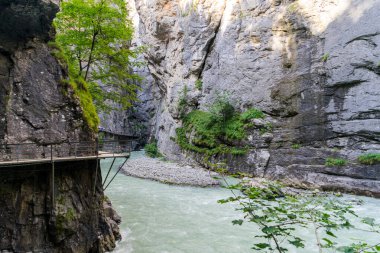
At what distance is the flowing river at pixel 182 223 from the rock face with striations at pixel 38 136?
2319 millimetres

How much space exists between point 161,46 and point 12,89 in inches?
1271

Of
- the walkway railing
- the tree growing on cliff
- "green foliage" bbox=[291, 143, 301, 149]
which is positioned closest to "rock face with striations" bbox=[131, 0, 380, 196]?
"green foliage" bbox=[291, 143, 301, 149]

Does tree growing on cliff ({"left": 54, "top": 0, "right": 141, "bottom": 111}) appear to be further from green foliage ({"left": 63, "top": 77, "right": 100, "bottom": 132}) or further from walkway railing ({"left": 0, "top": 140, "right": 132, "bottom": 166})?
walkway railing ({"left": 0, "top": 140, "right": 132, "bottom": 166})

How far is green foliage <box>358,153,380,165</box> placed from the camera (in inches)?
678

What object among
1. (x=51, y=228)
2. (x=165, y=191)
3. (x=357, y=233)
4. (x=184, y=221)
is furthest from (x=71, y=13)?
(x=357, y=233)

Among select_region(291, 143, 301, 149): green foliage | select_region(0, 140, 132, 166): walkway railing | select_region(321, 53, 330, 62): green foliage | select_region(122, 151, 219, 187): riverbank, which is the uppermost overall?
select_region(321, 53, 330, 62): green foliage

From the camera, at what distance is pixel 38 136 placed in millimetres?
7527

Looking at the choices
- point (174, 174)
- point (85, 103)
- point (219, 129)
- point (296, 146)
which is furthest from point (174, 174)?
point (85, 103)

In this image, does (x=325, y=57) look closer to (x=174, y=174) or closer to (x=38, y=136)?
(x=174, y=174)

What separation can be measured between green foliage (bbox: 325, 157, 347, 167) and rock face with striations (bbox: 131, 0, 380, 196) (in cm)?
34

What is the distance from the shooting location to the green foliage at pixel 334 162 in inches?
728

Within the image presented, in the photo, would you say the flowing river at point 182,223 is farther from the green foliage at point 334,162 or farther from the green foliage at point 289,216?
the green foliage at point 289,216

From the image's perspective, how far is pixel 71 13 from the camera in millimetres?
11109

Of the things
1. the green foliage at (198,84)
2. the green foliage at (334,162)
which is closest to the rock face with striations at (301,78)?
the green foliage at (334,162)
